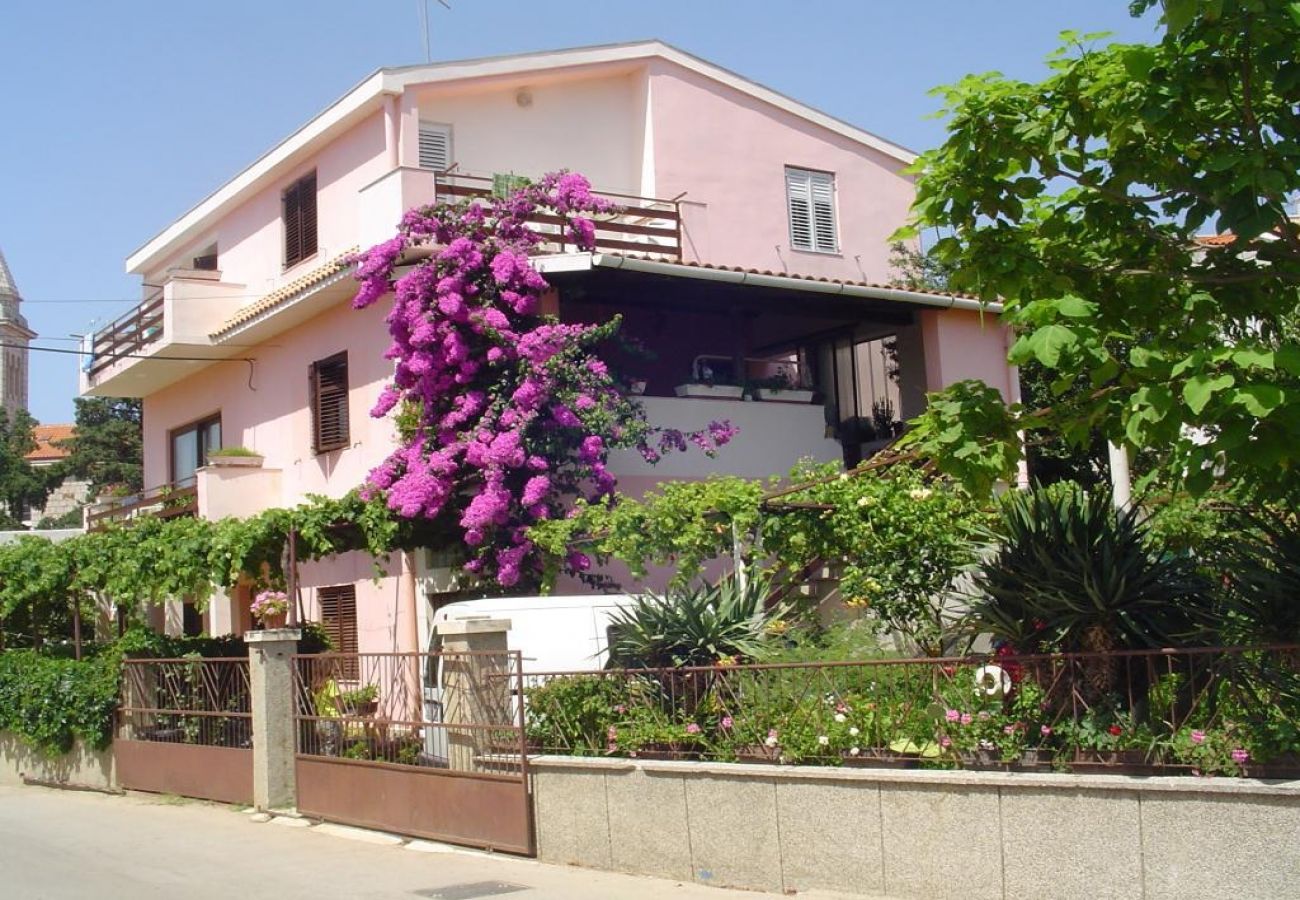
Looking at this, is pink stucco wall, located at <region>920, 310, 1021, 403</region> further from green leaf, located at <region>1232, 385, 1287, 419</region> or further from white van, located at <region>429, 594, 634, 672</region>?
green leaf, located at <region>1232, 385, 1287, 419</region>

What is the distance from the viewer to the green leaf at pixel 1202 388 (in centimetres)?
585

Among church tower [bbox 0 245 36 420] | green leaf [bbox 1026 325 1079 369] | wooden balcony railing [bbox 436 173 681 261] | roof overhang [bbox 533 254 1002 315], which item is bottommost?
green leaf [bbox 1026 325 1079 369]

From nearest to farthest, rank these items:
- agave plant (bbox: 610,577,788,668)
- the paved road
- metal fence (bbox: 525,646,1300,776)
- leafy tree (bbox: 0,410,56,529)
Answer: metal fence (bbox: 525,646,1300,776) → the paved road → agave plant (bbox: 610,577,788,668) → leafy tree (bbox: 0,410,56,529)

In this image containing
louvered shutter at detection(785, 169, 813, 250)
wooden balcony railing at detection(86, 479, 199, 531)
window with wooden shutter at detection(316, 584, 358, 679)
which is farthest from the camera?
wooden balcony railing at detection(86, 479, 199, 531)

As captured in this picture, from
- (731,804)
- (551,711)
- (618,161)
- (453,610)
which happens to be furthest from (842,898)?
(618,161)

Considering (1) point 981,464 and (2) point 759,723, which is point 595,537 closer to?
(2) point 759,723

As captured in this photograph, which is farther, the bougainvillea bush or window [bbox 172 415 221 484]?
window [bbox 172 415 221 484]

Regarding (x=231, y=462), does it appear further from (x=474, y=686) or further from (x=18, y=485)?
(x=18, y=485)

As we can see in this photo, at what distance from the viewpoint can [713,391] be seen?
1750 cm

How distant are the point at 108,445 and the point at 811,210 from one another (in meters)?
38.1

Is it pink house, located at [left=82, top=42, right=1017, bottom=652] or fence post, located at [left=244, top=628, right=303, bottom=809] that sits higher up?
pink house, located at [left=82, top=42, right=1017, bottom=652]

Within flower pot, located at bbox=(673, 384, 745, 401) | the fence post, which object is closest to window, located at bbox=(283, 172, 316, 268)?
flower pot, located at bbox=(673, 384, 745, 401)

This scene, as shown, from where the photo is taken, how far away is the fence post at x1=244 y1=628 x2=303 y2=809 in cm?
1399

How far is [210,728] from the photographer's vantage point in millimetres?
15461
